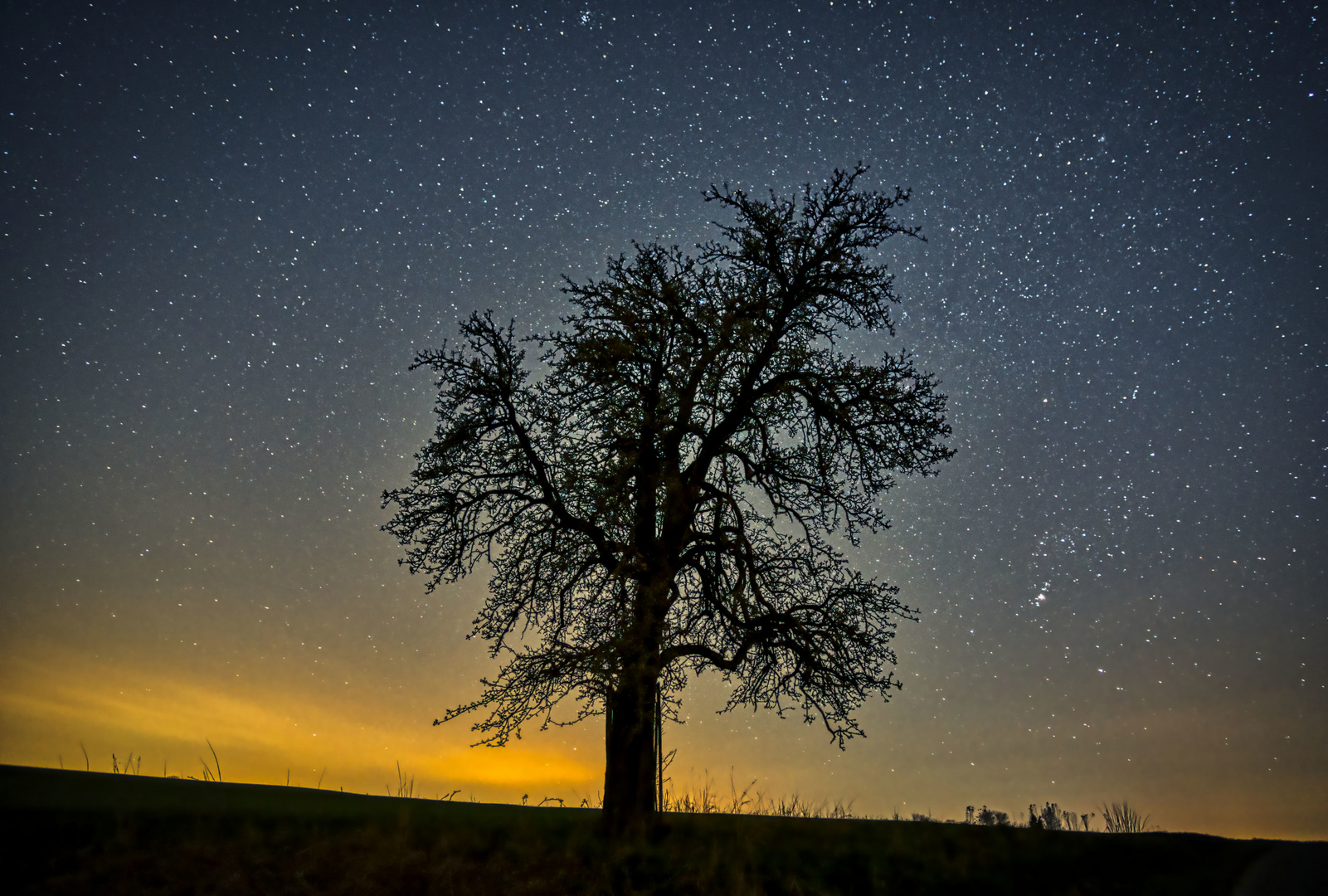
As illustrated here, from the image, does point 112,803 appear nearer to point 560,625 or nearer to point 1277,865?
point 560,625

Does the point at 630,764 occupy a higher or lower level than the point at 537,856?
higher

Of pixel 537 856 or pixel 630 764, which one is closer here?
pixel 537 856

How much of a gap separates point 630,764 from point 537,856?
71.7 inches

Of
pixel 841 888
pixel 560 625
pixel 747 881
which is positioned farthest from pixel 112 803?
pixel 841 888

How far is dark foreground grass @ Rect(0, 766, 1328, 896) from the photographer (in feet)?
31.0

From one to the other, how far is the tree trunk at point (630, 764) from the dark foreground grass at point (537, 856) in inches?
16.7

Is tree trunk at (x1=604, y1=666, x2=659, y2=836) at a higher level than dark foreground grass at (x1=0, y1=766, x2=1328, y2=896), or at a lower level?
higher

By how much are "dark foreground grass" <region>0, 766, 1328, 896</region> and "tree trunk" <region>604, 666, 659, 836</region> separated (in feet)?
1.39

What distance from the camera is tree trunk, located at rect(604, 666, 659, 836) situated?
1134 cm

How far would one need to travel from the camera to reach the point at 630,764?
38.2 feet

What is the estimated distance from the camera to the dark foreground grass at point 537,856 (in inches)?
372

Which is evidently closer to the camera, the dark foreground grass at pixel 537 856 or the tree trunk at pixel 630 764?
the dark foreground grass at pixel 537 856

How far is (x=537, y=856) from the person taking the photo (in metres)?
10.5

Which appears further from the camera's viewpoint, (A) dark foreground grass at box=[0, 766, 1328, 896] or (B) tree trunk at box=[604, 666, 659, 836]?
(B) tree trunk at box=[604, 666, 659, 836]
